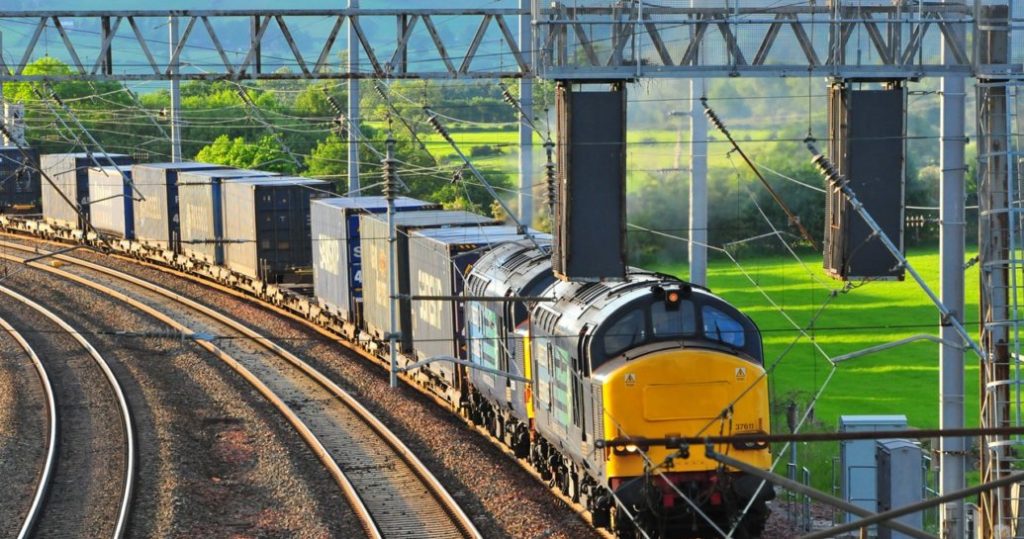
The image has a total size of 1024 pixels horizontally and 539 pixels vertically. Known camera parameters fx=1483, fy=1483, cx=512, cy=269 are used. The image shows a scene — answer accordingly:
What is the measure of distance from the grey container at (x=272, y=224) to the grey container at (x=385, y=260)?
27.0 feet

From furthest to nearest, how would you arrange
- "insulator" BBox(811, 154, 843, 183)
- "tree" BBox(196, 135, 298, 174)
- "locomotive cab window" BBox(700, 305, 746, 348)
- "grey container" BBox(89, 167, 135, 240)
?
"tree" BBox(196, 135, 298, 174) → "grey container" BBox(89, 167, 135, 240) → "locomotive cab window" BBox(700, 305, 746, 348) → "insulator" BBox(811, 154, 843, 183)

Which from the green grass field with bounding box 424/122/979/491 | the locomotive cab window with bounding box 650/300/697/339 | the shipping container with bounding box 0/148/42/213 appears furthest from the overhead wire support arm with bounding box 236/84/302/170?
the shipping container with bounding box 0/148/42/213

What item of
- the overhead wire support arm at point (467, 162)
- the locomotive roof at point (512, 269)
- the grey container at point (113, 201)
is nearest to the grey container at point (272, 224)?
the grey container at point (113, 201)

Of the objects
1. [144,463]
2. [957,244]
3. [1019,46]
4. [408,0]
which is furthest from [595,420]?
[408,0]

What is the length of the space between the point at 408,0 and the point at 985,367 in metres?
140

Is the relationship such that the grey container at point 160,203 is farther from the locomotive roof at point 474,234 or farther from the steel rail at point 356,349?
the locomotive roof at point 474,234

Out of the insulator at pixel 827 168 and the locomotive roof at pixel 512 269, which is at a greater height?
the insulator at pixel 827 168

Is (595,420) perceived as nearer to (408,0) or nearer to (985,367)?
(985,367)

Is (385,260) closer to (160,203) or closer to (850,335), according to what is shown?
(160,203)

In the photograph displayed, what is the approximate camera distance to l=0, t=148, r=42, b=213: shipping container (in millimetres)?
66500

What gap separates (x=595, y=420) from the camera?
17922mm

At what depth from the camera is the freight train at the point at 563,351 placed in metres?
17.5

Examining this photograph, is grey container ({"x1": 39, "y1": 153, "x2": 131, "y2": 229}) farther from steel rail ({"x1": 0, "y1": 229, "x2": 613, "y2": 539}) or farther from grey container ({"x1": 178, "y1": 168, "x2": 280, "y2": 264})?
grey container ({"x1": 178, "y1": 168, "x2": 280, "y2": 264})

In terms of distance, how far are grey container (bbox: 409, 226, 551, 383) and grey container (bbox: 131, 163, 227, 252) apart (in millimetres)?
20283
